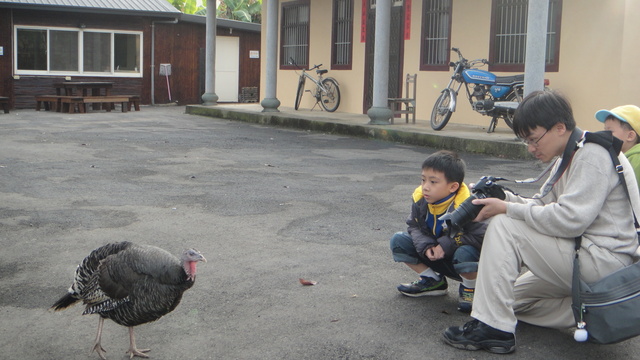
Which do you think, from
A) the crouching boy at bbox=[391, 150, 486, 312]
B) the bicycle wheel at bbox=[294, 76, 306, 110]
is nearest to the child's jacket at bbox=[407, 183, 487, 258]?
the crouching boy at bbox=[391, 150, 486, 312]

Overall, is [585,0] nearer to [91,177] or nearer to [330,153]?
[330,153]

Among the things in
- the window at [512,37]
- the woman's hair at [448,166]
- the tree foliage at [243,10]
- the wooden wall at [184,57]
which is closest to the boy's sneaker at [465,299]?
the woman's hair at [448,166]

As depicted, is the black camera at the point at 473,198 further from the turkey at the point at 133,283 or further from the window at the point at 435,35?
the window at the point at 435,35

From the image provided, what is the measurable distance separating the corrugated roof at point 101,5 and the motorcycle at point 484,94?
511 inches

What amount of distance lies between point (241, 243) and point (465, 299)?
1.97 m

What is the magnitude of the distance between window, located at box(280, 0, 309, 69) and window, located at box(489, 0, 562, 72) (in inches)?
244

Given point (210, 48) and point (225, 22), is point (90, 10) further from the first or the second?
point (225, 22)

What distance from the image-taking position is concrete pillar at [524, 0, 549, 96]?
→ 10.3 m

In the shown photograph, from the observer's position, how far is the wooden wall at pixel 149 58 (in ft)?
72.4

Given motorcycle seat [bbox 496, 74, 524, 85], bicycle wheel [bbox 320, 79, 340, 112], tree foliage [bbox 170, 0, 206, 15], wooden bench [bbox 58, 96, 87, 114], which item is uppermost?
tree foliage [bbox 170, 0, 206, 15]

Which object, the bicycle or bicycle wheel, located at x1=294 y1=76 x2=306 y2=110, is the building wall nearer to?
the bicycle

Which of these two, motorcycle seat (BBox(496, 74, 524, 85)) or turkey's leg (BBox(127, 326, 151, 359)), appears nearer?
turkey's leg (BBox(127, 326, 151, 359))

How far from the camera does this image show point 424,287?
426 cm

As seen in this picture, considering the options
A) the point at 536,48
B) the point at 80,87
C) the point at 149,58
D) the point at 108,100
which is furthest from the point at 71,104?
the point at 536,48
